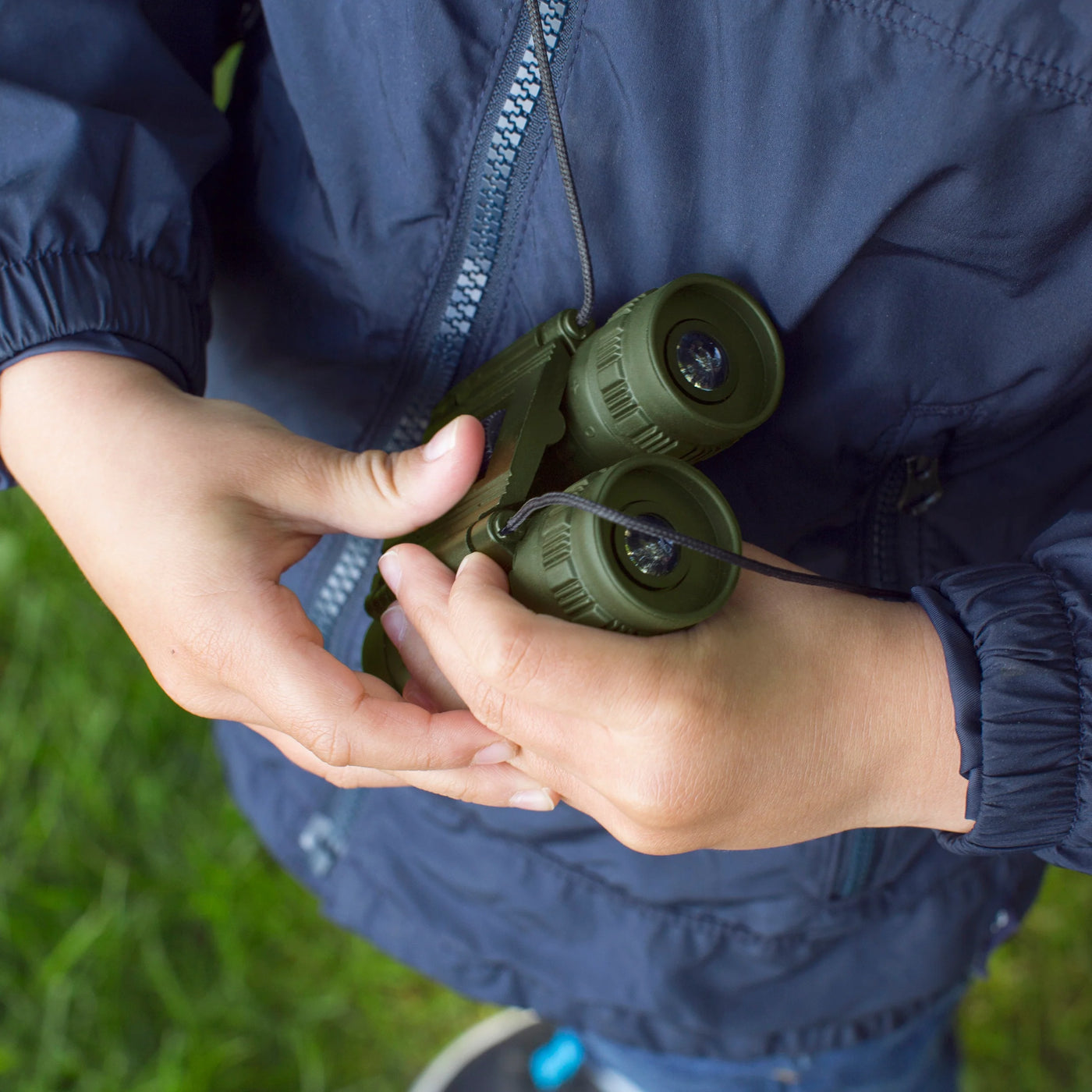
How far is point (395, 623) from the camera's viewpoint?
3.10 feet

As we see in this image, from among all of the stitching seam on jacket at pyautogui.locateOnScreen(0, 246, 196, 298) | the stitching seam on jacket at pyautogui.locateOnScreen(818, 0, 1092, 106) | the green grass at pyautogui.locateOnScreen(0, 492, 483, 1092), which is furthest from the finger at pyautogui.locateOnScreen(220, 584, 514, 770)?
the green grass at pyautogui.locateOnScreen(0, 492, 483, 1092)

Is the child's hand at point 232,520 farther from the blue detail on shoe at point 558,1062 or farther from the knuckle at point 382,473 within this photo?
the blue detail on shoe at point 558,1062

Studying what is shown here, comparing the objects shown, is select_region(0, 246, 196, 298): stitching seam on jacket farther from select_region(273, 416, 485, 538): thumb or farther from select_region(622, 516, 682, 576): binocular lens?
select_region(622, 516, 682, 576): binocular lens

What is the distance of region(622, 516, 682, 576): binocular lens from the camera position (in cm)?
74

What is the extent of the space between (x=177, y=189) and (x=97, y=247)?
0.10 metres

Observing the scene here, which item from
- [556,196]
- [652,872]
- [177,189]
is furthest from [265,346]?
[652,872]

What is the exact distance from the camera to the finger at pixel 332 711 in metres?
0.84

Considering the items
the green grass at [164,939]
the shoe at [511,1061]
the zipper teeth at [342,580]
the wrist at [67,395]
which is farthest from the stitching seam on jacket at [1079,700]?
the green grass at [164,939]

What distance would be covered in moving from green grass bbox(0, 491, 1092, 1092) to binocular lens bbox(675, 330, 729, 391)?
5.14 feet

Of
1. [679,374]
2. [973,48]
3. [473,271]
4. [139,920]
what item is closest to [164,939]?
[139,920]

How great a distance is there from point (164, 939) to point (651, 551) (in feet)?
5.31

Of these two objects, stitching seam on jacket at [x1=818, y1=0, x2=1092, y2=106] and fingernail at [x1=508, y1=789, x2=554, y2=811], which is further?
fingernail at [x1=508, y1=789, x2=554, y2=811]

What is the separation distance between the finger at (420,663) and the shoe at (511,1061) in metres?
1.05

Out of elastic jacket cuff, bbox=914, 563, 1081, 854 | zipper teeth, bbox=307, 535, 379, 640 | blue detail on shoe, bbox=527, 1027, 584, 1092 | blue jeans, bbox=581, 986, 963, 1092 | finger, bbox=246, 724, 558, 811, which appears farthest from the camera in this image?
blue detail on shoe, bbox=527, 1027, 584, 1092
